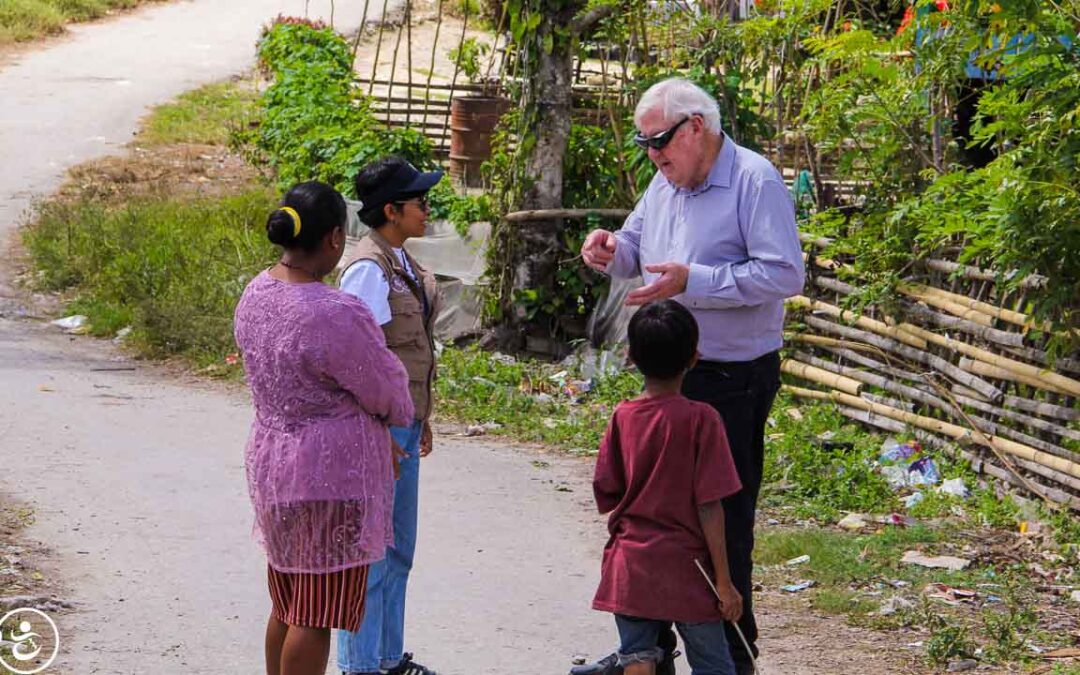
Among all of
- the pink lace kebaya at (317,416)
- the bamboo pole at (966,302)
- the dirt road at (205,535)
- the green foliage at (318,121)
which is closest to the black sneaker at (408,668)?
the dirt road at (205,535)

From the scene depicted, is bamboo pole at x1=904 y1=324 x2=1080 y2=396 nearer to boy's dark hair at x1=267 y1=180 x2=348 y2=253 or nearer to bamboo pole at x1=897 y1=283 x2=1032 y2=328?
bamboo pole at x1=897 y1=283 x2=1032 y2=328

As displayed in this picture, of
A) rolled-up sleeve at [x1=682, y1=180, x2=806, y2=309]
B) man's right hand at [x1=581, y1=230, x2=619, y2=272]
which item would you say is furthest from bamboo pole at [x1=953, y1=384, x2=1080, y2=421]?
man's right hand at [x1=581, y1=230, x2=619, y2=272]

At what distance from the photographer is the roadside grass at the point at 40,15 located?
1038 inches

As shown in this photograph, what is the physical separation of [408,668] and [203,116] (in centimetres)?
1714

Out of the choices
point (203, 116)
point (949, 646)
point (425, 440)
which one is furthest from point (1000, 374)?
point (203, 116)

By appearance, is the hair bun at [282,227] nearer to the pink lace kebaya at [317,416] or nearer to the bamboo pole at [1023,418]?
the pink lace kebaya at [317,416]

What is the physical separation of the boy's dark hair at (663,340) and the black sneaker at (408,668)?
1.38m

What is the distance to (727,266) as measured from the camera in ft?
14.3

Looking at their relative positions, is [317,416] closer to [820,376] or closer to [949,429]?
[949,429]

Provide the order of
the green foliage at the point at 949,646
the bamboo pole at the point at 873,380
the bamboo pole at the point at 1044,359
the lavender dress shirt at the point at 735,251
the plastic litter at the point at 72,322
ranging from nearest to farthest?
the lavender dress shirt at the point at 735,251, the green foliage at the point at 949,646, the bamboo pole at the point at 1044,359, the bamboo pole at the point at 873,380, the plastic litter at the point at 72,322

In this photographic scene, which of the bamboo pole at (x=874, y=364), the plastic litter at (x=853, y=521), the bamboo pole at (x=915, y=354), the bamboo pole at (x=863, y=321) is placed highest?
the bamboo pole at (x=863, y=321)

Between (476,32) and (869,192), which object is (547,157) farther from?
(476,32)

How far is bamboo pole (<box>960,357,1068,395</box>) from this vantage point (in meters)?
6.58

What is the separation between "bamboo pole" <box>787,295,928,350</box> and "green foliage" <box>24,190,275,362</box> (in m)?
4.36
